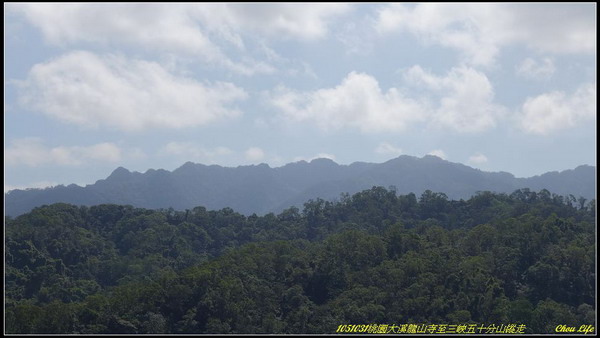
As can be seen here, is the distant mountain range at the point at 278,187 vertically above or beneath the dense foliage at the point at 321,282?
above

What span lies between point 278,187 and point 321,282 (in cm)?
16557

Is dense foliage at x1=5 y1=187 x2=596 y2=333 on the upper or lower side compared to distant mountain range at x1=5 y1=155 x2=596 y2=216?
lower

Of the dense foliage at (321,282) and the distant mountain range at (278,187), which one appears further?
the distant mountain range at (278,187)

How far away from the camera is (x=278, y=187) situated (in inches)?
7864

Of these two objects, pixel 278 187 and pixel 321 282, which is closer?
pixel 321 282

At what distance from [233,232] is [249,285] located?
29960mm

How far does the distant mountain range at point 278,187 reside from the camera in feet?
534

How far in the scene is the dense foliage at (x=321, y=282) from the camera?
2800 cm

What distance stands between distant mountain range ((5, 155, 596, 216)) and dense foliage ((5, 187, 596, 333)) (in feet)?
384

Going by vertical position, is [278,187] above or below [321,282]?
above

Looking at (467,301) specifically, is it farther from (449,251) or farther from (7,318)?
(7,318)

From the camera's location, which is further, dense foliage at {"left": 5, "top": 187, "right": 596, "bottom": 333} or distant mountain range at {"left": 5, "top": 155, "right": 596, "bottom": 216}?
distant mountain range at {"left": 5, "top": 155, "right": 596, "bottom": 216}

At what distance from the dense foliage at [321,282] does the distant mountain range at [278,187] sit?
116931mm

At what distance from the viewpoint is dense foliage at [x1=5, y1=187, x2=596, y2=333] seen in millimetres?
28000
